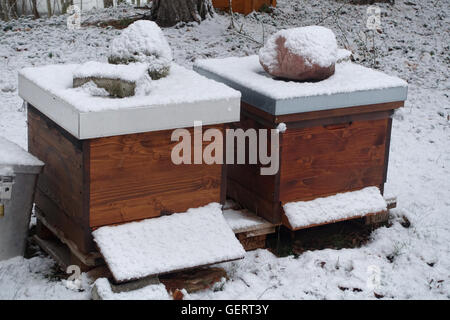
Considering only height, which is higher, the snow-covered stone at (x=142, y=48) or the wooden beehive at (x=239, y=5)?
the snow-covered stone at (x=142, y=48)

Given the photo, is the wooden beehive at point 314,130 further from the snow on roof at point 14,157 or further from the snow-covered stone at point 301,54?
the snow on roof at point 14,157

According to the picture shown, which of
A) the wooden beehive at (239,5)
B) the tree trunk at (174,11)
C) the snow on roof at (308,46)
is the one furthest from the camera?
the wooden beehive at (239,5)

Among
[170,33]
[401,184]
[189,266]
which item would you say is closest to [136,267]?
[189,266]

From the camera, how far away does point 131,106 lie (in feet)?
10.7

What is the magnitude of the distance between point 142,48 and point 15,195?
1109mm

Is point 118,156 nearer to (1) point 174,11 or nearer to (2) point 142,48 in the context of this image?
(2) point 142,48

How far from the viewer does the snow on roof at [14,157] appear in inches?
136

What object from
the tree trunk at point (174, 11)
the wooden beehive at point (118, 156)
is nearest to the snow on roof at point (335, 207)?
the wooden beehive at point (118, 156)

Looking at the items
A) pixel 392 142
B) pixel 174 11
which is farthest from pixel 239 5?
pixel 392 142

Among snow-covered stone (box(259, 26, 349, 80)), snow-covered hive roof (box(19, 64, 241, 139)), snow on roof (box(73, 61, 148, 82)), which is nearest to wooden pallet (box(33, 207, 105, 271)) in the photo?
snow-covered hive roof (box(19, 64, 241, 139))

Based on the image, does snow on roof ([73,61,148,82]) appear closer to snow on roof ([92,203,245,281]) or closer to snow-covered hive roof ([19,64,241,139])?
snow-covered hive roof ([19,64,241,139])

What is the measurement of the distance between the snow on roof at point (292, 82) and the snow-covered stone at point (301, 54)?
0.06 m

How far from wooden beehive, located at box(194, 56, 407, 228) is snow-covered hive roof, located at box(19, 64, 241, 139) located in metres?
0.28

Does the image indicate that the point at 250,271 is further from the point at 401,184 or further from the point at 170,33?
the point at 170,33
